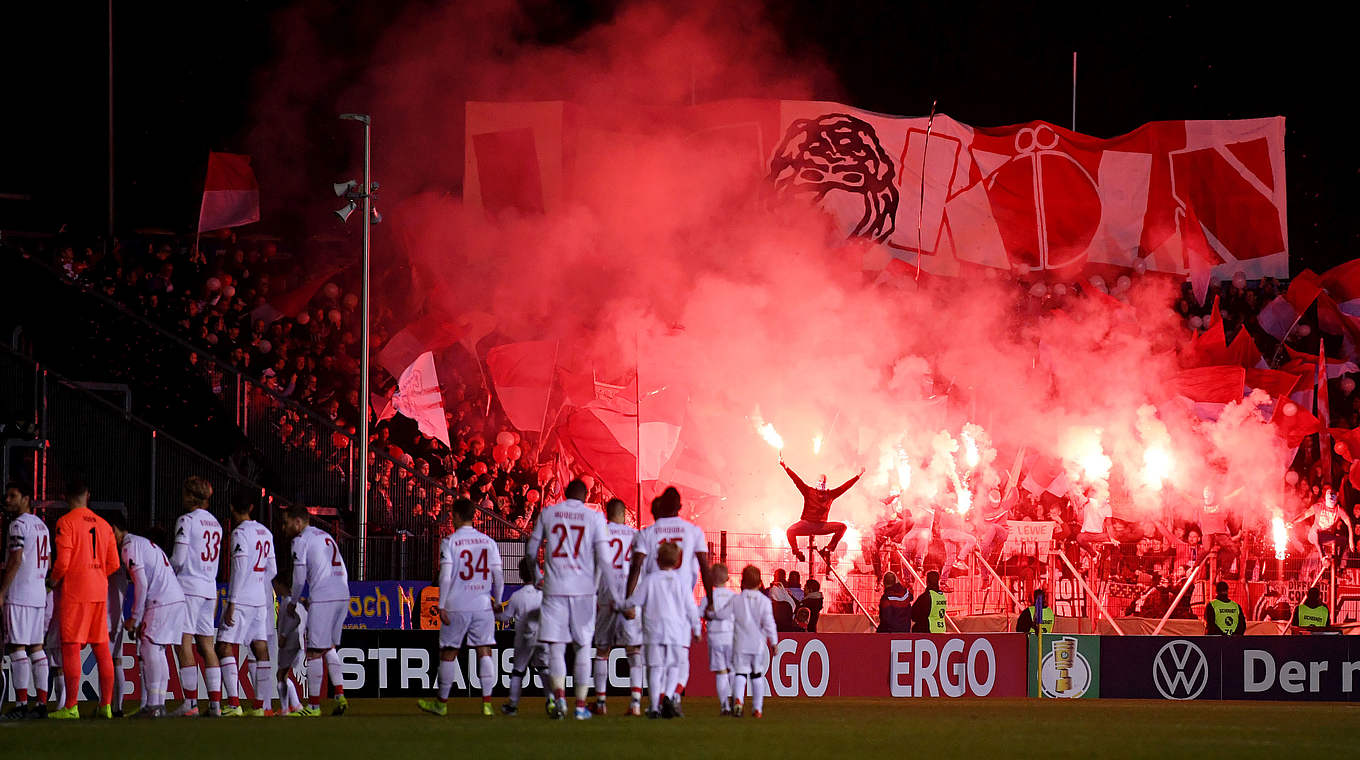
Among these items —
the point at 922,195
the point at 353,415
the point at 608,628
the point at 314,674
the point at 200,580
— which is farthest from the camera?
the point at 922,195

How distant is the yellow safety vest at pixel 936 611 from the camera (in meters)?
24.5

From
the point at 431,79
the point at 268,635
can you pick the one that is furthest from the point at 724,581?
the point at 431,79

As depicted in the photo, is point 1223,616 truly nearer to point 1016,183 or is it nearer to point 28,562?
point 1016,183

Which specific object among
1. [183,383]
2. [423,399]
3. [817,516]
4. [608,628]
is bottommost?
[608,628]

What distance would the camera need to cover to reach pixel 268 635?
56.1 ft

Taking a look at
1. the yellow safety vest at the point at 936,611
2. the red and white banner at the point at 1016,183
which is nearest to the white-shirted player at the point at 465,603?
the yellow safety vest at the point at 936,611

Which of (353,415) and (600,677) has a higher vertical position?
(353,415)

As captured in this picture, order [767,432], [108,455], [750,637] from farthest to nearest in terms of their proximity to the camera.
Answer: [767,432] → [108,455] → [750,637]

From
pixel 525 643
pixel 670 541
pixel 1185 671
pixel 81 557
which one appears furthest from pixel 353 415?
pixel 670 541

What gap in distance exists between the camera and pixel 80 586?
15750mm

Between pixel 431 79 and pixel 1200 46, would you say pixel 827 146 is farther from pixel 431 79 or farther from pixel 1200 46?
pixel 1200 46

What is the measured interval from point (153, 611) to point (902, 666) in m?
10.6

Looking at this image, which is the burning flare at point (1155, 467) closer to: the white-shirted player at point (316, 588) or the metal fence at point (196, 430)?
the metal fence at point (196, 430)

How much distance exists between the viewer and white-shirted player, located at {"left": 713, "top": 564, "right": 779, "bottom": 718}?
17.1 metres
